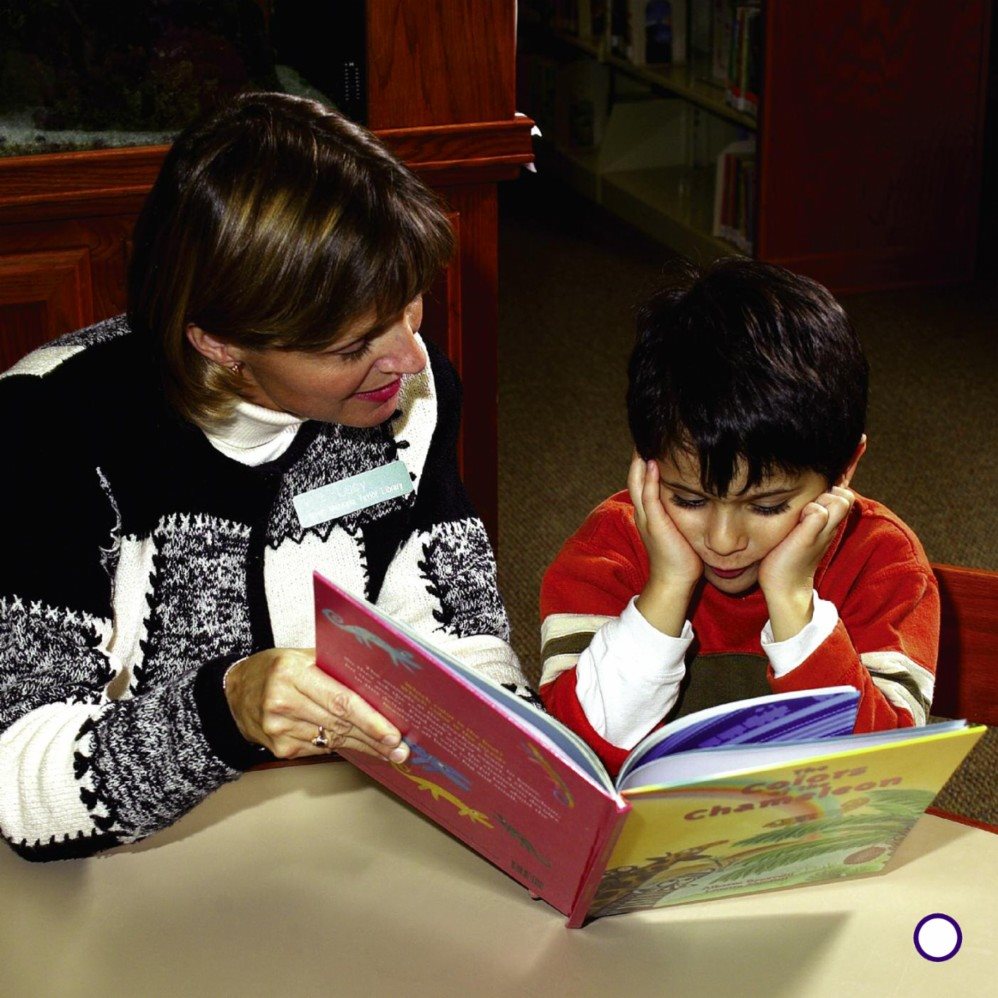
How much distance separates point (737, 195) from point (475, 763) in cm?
367

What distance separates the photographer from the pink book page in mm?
878

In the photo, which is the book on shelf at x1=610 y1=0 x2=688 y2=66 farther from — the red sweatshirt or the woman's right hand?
the woman's right hand

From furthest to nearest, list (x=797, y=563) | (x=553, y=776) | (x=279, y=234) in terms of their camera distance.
Answer: (x=797, y=563)
(x=279, y=234)
(x=553, y=776)

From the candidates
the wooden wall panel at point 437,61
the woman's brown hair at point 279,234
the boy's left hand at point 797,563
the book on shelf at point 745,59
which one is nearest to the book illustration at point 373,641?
the woman's brown hair at point 279,234

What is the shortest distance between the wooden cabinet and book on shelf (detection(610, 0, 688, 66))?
281cm

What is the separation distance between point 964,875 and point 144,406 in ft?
2.56

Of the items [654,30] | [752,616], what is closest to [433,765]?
[752,616]

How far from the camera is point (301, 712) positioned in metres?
1.04

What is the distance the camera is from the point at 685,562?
4.19 feet

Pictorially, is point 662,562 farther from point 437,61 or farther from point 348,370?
point 437,61

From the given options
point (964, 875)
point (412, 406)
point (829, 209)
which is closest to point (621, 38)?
point (829, 209)

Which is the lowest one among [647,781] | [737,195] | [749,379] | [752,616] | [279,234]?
[737,195]

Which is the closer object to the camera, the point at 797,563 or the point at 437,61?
the point at 797,563

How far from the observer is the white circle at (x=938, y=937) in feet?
3.25
